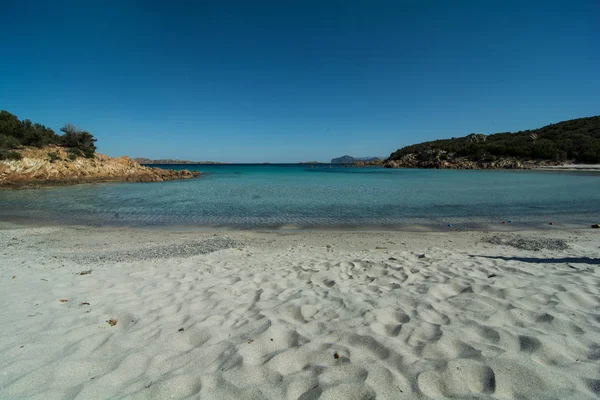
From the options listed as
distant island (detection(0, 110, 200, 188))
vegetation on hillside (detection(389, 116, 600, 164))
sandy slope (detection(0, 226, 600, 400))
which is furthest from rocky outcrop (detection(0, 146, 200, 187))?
vegetation on hillside (detection(389, 116, 600, 164))

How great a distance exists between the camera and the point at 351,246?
28.5 ft

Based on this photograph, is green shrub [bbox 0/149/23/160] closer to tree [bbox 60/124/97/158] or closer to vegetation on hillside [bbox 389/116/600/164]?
tree [bbox 60/124/97/158]

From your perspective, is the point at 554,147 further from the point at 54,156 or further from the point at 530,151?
the point at 54,156

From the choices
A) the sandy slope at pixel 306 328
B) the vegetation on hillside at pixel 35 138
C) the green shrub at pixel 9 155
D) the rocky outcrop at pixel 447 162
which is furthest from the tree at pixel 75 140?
the rocky outcrop at pixel 447 162

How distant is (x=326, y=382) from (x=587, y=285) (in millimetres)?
4607

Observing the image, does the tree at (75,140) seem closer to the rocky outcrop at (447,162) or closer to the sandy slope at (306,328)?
the sandy slope at (306,328)

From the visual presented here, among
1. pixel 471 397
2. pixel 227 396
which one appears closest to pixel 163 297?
pixel 227 396

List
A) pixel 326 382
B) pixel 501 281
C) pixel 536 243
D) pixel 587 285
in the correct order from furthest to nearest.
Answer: pixel 536 243 < pixel 501 281 < pixel 587 285 < pixel 326 382

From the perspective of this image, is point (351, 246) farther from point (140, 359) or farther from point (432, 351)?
point (140, 359)

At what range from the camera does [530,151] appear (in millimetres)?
63969

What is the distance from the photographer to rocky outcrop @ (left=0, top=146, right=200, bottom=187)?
29042 millimetres

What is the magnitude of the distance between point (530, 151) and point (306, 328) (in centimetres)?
8039

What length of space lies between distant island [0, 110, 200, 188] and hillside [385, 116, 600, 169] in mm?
68243

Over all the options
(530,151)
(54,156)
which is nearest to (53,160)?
(54,156)
